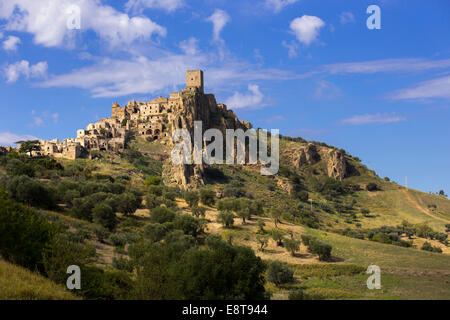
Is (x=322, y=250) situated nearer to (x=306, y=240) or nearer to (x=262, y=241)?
(x=306, y=240)

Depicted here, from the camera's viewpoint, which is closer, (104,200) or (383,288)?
(383,288)

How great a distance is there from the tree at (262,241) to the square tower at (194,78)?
67.6 metres

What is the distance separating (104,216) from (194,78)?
232ft

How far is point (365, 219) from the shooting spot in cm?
8544

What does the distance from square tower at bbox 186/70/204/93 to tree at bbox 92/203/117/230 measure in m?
68.5

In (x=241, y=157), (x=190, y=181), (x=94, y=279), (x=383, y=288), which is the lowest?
(x=383, y=288)

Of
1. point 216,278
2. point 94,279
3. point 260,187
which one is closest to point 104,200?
point 94,279

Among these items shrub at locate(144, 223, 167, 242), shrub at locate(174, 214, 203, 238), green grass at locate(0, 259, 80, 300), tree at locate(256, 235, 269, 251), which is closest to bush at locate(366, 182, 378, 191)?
tree at locate(256, 235, 269, 251)

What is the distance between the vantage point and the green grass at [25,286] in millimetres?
18672

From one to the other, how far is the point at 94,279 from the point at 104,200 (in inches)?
1069

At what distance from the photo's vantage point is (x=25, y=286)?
19.7 m

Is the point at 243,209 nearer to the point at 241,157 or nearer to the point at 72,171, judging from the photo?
the point at 72,171

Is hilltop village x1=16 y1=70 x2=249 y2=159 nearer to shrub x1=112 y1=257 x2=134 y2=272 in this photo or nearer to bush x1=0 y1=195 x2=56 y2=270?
shrub x1=112 y1=257 x2=134 y2=272

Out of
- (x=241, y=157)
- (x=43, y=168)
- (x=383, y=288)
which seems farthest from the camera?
(x=241, y=157)
